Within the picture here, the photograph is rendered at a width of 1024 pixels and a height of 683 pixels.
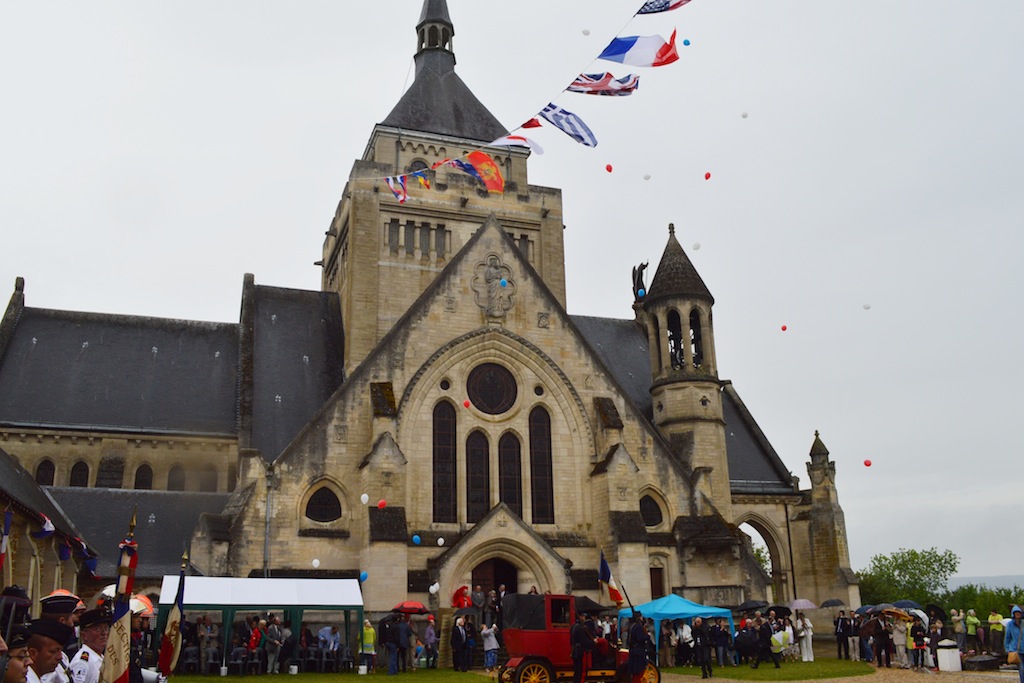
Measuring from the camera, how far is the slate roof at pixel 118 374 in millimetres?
30047

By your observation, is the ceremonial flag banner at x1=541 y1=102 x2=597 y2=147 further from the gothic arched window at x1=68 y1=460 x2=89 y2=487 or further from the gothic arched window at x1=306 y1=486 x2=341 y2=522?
the gothic arched window at x1=68 y1=460 x2=89 y2=487

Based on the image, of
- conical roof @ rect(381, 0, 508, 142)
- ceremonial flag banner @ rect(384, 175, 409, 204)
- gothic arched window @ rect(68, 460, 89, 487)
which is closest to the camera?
gothic arched window @ rect(68, 460, 89, 487)

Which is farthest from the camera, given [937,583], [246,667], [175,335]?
[937,583]

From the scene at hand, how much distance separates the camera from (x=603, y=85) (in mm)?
20453

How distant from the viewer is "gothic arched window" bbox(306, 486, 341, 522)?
2589cm

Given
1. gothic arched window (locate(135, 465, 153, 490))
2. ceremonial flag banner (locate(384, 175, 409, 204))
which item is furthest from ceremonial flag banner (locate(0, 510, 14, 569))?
ceremonial flag banner (locate(384, 175, 409, 204))

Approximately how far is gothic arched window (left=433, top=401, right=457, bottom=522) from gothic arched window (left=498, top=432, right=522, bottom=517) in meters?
1.50

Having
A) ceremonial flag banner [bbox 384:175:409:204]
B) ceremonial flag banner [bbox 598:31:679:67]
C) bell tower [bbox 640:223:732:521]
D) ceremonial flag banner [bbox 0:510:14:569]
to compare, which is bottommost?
ceremonial flag banner [bbox 0:510:14:569]

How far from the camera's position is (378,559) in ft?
79.7

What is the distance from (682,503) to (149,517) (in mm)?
16266

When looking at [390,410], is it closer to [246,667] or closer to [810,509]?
[246,667]

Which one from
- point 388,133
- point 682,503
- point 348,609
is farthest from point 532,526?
point 388,133

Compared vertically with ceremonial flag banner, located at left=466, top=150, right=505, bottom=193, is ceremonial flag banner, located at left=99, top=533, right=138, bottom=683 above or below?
below

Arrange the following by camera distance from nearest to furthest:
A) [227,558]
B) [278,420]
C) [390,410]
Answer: [227,558], [390,410], [278,420]
